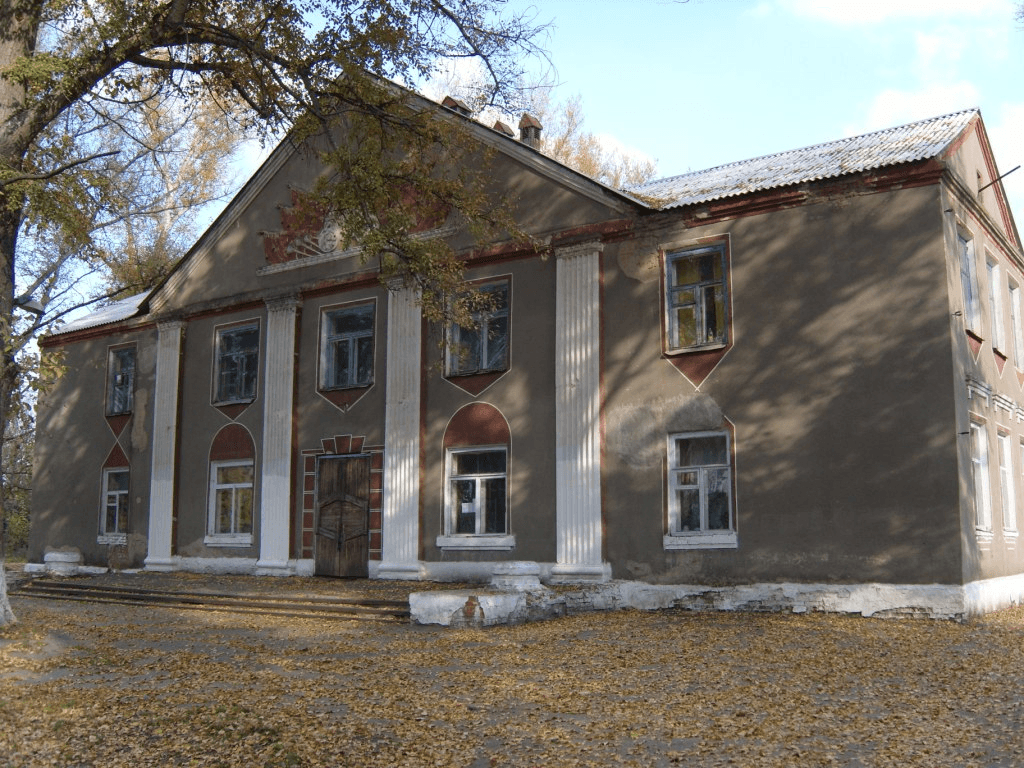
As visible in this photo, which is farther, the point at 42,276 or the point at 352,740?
the point at 42,276

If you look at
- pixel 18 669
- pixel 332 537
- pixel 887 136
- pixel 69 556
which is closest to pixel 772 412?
pixel 887 136

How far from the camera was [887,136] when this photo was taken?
16.3 meters

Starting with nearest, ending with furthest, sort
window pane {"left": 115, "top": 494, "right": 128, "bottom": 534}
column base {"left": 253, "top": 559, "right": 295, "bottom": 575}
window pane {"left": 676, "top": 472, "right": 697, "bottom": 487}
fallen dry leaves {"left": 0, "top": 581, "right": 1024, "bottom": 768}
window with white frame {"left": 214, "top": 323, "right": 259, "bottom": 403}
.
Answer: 1. fallen dry leaves {"left": 0, "top": 581, "right": 1024, "bottom": 768}
2. window pane {"left": 676, "top": 472, "right": 697, "bottom": 487}
3. column base {"left": 253, "top": 559, "right": 295, "bottom": 575}
4. window with white frame {"left": 214, "top": 323, "right": 259, "bottom": 403}
5. window pane {"left": 115, "top": 494, "right": 128, "bottom": 534}

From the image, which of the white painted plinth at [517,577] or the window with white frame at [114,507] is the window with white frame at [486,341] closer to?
the white painted plinth at [517,577]

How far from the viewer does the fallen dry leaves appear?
627 centimetres

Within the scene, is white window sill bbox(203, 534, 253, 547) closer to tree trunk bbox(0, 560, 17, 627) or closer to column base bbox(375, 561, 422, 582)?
column base bbox(375, 561, 422, 582)

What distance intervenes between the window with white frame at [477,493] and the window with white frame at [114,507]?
906 centimetres

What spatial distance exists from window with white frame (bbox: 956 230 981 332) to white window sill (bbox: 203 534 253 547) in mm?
13855

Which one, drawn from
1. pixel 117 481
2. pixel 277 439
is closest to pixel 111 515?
pixel 117 481

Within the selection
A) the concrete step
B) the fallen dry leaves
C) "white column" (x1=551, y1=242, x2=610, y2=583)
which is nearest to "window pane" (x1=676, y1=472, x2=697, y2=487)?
"white column" (x1=551, y1=242, x2=610, y2=583)

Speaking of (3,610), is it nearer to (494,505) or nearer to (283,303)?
(494,505)

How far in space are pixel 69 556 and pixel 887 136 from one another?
1867cm

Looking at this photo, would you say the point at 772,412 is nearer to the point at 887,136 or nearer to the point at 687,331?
the point at 687,331

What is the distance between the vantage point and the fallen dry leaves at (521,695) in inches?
247
